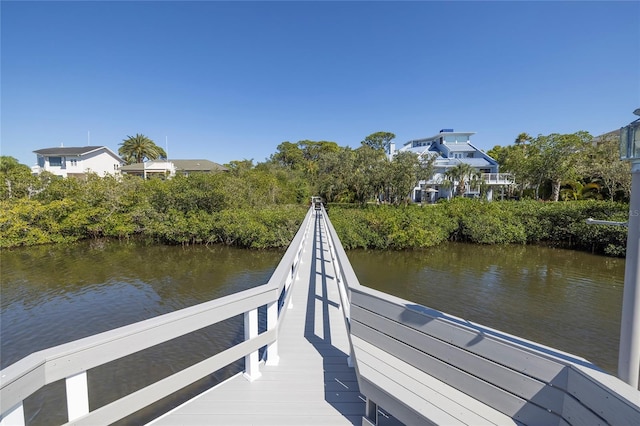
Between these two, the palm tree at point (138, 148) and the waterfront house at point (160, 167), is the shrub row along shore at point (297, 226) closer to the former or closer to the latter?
the waterfront house at point (160, 167)

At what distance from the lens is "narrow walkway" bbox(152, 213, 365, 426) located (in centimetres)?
213

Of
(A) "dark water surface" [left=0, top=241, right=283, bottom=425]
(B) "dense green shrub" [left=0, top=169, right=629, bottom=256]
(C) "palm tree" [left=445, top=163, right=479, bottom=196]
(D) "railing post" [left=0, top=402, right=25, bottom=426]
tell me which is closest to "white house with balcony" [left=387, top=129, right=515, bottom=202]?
(C) "palm tree" [left=445, top=163, right=479, bottom=196]

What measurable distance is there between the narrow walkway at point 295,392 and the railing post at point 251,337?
0.06 metres

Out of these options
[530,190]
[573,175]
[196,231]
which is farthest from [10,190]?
[530,190]

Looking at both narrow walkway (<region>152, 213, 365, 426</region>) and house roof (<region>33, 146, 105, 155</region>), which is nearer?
narrow walkway (<region>152, 213, 365, 426</region>)

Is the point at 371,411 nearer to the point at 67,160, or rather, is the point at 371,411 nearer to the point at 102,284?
the point at 102,284

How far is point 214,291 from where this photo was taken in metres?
9.39

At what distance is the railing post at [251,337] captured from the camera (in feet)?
7.83

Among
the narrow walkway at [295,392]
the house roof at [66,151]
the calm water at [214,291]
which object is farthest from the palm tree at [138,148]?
the narrow walkway at [295,392]

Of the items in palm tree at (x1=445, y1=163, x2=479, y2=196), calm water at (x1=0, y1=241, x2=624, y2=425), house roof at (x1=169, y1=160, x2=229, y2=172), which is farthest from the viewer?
house roof at (x1=169, y1=160, x2=229, y2=172)

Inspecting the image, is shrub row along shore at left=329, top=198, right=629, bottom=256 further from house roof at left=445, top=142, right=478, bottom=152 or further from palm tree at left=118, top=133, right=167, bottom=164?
palm tree at left=118, top=133, right=167, bottom=164

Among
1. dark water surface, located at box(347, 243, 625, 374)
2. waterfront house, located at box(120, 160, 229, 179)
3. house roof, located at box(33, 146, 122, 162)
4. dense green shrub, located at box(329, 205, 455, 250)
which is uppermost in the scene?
house roof, located at box(33, 146, 122, 162)

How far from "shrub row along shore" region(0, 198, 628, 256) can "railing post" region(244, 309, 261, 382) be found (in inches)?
501

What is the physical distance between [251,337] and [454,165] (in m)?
33.1
